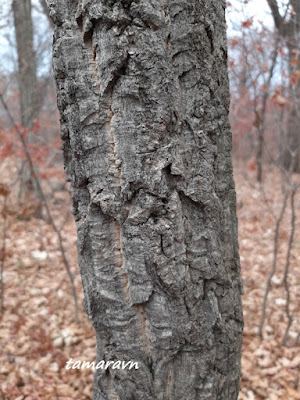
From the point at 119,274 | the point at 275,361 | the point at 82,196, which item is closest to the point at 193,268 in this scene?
the point at 119,274

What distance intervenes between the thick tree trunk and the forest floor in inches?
45.3

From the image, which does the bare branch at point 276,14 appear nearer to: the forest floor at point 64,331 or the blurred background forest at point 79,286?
the blurred background forest at point 79,286

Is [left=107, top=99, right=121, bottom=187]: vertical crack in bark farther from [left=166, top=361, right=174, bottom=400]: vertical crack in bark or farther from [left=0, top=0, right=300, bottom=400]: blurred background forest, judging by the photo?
[left=0, top=0, right=300, bottom=400]: blurred background forest

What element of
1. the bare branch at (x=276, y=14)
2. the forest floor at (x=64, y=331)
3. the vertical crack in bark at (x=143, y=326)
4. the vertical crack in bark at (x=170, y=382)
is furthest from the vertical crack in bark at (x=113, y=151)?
the bare branch at (x=276, y=14)

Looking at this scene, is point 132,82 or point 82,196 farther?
point 82,196

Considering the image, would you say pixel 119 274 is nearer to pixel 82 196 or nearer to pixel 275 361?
pixel 82 196

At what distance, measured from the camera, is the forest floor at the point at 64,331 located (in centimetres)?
206

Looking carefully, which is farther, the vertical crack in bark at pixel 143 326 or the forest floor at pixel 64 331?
the forest floor at pixel 64 331

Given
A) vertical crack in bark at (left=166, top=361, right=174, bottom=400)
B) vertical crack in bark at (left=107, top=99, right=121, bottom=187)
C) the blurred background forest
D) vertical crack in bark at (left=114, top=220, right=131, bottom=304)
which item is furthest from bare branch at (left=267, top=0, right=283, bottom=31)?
vertical crack in bark at (left=166, top=361, right=174, bottom=400)

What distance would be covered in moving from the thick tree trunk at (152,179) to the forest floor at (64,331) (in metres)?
1.15

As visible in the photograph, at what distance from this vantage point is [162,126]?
0.96 m

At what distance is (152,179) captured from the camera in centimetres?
98

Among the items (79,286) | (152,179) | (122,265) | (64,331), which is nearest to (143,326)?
(122,265)

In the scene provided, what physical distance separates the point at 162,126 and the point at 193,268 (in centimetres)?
48
